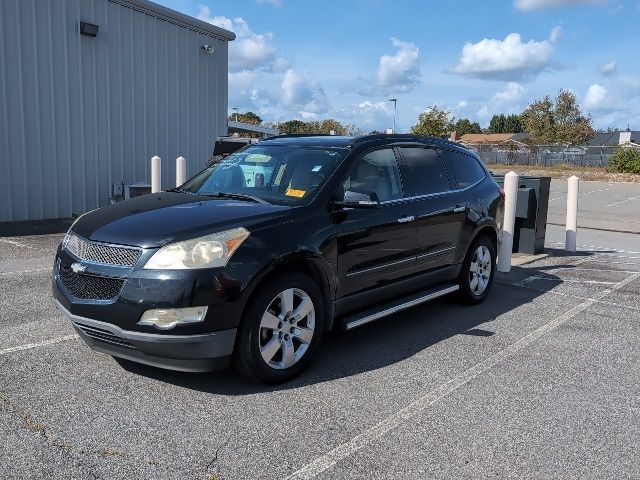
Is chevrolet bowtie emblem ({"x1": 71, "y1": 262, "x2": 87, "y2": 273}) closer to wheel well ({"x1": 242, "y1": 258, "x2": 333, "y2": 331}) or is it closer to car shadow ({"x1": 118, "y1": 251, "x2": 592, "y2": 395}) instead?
car shadow ({"x1": 118, "y1": 251, "x2": 592, "y2": 395})

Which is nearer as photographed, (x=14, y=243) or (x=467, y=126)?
(x=14, y=243)

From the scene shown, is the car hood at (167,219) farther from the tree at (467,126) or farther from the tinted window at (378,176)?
the tree at (467,126)

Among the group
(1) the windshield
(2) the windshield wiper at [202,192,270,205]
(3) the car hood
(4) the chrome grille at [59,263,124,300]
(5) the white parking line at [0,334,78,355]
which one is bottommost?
(5) the white parking line at [0,334,78,355]

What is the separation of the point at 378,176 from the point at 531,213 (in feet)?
18.3

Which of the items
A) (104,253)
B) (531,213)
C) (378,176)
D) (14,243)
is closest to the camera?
(104,253)

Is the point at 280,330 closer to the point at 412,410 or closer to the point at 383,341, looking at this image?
the point at 412,410

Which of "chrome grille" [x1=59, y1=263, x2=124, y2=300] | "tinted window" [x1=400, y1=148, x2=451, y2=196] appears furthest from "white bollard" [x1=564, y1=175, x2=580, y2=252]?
"chrome grille" [x1=59, y1=263, x2=124, y2=300]

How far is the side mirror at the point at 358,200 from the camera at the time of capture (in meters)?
4.44

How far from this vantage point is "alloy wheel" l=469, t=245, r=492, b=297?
20.9 feet

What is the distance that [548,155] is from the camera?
185 feet

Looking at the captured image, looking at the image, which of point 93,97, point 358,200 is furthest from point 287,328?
point 93,97

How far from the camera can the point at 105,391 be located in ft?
12.7

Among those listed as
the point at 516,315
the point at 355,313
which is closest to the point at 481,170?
the point at 516,315

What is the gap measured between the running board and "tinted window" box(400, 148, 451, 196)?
3.09 feet
